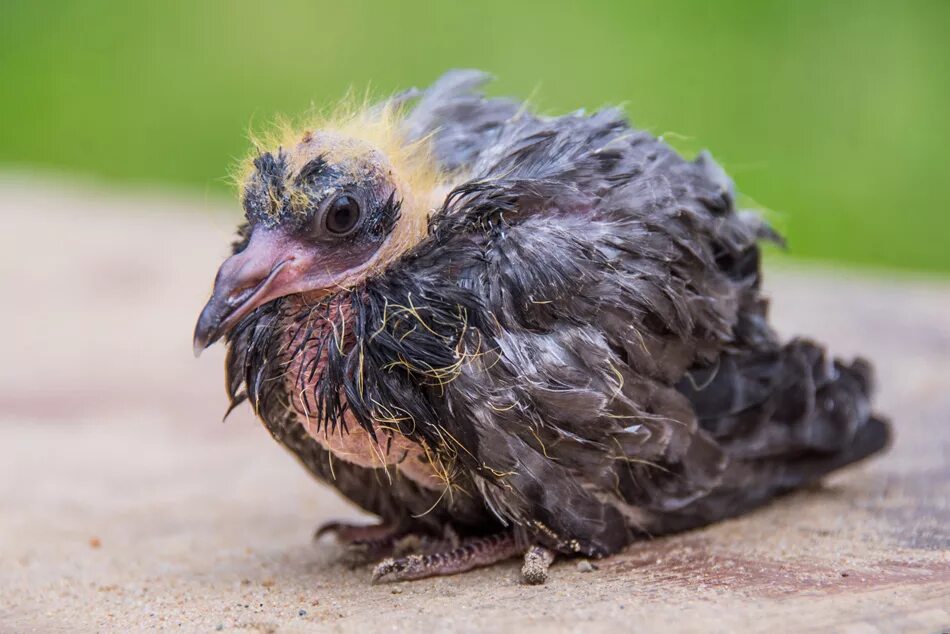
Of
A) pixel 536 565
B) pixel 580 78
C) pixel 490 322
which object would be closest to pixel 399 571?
pixel 536 565

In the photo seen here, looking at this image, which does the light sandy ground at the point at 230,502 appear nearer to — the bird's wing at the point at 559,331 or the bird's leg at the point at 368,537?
the bird's leg at the point at 368,537

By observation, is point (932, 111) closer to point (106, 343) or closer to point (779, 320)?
point (779, 320)

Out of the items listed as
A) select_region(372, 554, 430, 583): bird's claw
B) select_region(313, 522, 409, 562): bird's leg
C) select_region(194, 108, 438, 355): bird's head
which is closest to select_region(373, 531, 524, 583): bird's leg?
select_region(372, 554, 430, 583): bird's claw

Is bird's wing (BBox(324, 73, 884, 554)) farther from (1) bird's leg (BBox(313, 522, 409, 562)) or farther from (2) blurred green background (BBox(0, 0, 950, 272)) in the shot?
(2) blurred green background (BBox(0, 0, 950, 272))

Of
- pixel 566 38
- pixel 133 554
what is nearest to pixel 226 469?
pixel 133 554

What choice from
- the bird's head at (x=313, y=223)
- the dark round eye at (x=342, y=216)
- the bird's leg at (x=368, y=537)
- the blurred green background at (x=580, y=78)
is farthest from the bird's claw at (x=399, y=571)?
the blurred green background at (x=580, y=78)

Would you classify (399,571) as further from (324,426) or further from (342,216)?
(342,216)

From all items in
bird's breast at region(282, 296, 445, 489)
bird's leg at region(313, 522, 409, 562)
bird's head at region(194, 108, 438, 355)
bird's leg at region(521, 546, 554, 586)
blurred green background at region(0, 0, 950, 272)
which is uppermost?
blurred green background at region(0, 0, 950, 272)
